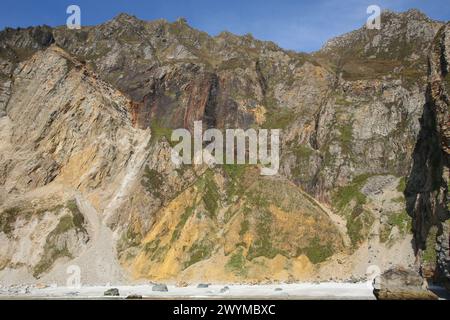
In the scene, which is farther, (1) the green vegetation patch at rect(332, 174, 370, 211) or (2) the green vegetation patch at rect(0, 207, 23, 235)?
(2) the green vegetation patch at rect(0, 207, 23, 235)

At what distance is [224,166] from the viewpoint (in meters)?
117

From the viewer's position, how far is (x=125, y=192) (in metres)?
115

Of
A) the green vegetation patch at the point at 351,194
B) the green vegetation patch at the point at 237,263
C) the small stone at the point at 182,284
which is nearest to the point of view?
the small stone at the point at 182,284

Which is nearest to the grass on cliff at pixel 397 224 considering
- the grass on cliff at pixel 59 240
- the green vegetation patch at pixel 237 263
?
the green vegetation patch at pixel 237 263

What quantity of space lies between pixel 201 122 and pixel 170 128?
761 cm

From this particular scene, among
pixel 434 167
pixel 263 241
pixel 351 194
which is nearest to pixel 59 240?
pixel 263 241

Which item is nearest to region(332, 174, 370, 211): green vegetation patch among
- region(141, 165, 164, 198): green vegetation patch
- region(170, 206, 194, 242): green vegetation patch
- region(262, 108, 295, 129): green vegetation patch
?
region(262, 108, 295, 129): green vegetation patch

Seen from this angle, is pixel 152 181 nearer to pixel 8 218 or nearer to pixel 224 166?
pixel 224 166

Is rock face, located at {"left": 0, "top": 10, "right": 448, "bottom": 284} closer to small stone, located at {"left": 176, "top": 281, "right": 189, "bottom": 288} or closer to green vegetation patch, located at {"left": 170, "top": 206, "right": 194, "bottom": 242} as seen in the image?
green vegetation patch, located at {"left": 170, "top": 206, "right": 194, "bottom": 242}

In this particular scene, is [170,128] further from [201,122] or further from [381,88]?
[381,88]

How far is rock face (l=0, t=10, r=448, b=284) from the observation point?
8925 centimetres

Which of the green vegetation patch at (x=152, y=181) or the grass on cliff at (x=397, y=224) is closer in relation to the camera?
the grass on cliff at (x=397, y=224)

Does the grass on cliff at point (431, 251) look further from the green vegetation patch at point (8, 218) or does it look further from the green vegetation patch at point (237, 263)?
the green vegetation patch at point (8, 218)

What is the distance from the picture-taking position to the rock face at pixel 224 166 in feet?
293
